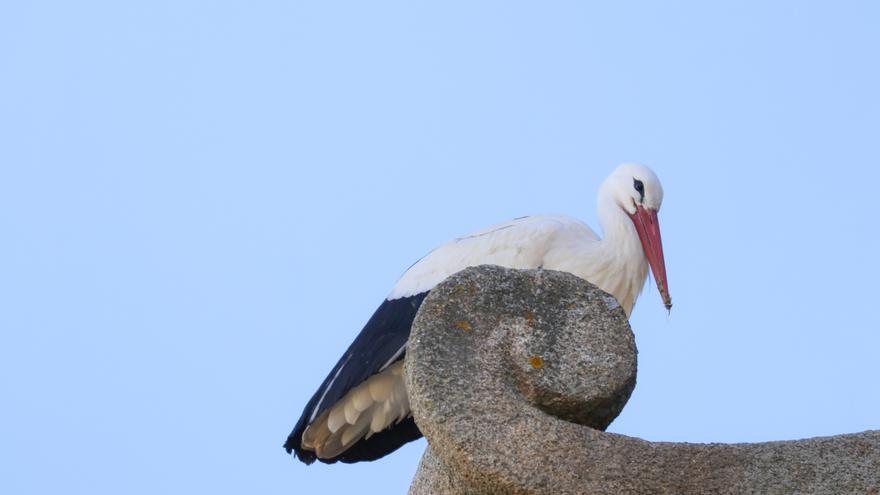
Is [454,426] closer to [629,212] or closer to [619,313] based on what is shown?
[619,313]

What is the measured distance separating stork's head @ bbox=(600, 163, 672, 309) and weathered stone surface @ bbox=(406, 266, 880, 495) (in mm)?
5565

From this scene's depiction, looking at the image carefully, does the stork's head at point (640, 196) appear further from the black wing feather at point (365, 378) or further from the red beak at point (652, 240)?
the black wing feather at point (365, 378)

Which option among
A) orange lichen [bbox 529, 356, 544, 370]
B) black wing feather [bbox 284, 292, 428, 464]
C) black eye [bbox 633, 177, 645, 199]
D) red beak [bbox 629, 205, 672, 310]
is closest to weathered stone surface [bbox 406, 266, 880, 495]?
orange lichen [bbox 529, 356, 544, 370]

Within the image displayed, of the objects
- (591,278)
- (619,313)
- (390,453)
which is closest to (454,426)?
(619,313)

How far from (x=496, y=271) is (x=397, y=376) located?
509 centimetres

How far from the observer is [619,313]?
4465 millimetres

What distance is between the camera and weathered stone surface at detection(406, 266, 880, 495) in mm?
4148

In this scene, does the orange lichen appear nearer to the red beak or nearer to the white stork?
the white stork

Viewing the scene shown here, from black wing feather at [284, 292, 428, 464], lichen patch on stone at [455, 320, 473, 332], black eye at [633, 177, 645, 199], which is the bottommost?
black wing feather at [284, 292, 428, 464]

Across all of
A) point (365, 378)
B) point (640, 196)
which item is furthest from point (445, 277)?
point (640, 196)

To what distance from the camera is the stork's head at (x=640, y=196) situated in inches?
400

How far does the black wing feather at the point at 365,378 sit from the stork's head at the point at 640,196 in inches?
58.5

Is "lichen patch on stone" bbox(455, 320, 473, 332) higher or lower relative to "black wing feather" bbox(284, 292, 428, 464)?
higher

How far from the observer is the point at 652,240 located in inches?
397
